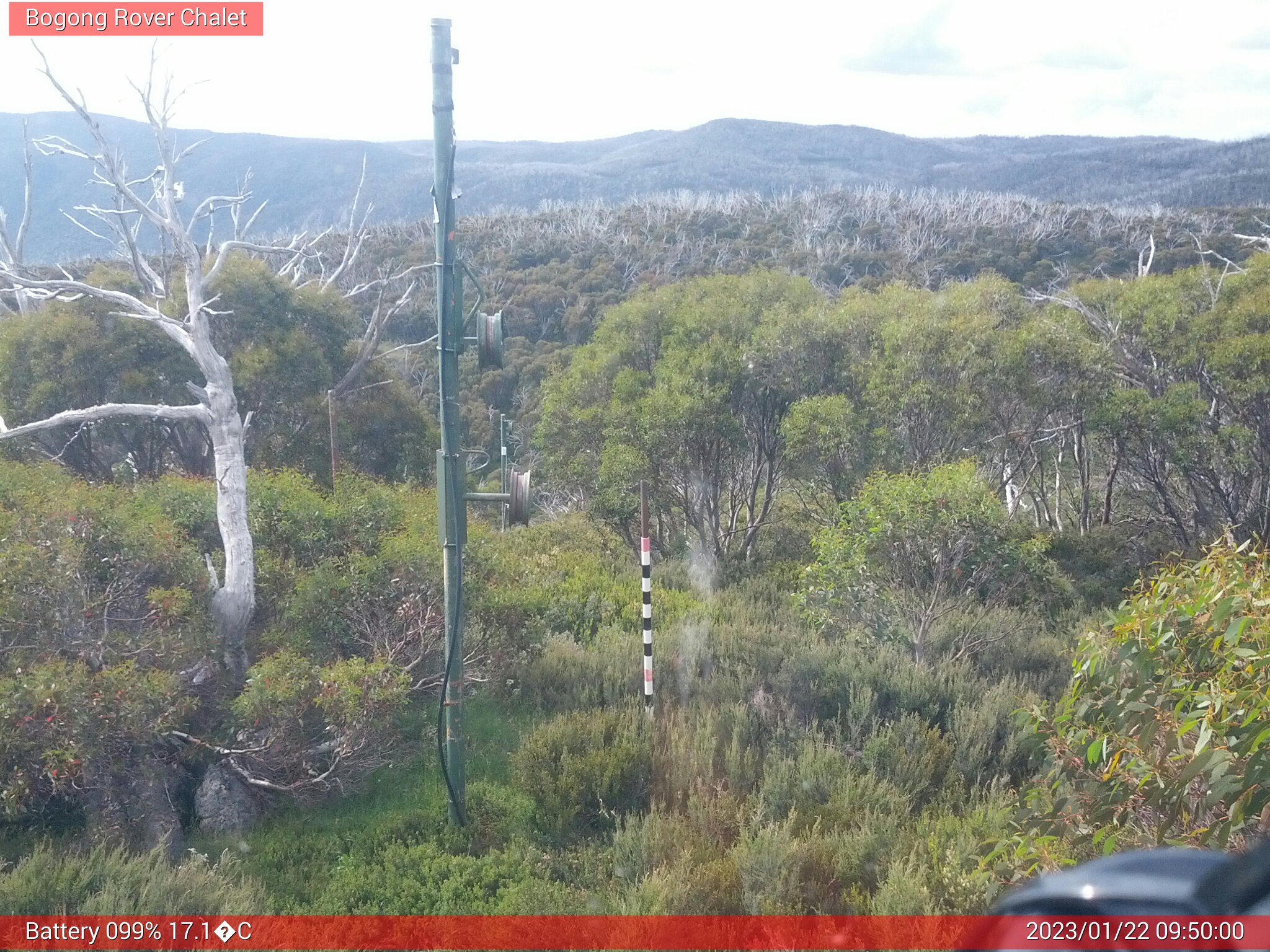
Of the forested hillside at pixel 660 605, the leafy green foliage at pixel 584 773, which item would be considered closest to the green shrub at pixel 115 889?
the forested hillside at pixel 660 605

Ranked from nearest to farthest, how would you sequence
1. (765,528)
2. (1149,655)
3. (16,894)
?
(1149,655), (16,894), (765,528)

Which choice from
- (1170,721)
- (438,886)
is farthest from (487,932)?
(1170,721)

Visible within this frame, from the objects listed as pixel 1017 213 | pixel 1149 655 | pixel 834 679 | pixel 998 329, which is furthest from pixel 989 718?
pixel 1017 213

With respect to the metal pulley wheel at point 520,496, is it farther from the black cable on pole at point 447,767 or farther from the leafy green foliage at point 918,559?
the leafy green foliage at point 918,559

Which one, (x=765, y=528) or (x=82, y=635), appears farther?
(x=765, y=528)

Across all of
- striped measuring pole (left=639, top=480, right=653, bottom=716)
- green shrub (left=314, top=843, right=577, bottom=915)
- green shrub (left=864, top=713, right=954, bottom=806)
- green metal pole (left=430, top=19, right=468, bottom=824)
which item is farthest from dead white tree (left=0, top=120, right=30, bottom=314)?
green shrub (left=864, top=713, right=954, bottom=806)

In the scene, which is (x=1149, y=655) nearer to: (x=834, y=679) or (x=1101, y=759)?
(x=1101, y=759)
